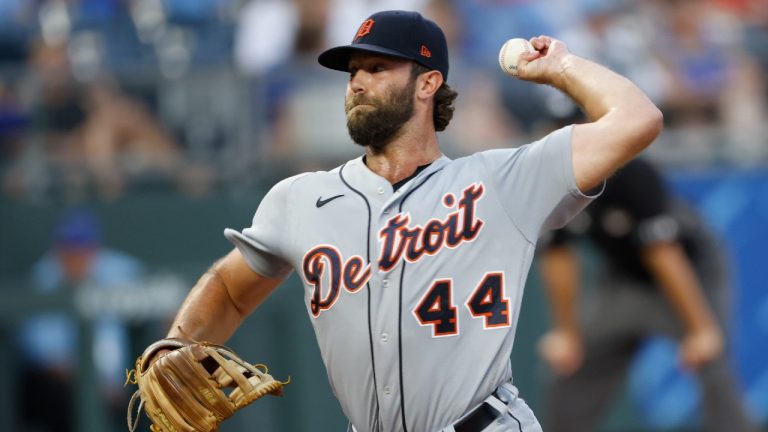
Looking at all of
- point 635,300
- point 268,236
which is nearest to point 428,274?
point 268,236

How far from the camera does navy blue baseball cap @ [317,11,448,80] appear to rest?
3.97m

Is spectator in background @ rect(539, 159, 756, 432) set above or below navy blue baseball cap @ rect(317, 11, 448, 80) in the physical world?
below

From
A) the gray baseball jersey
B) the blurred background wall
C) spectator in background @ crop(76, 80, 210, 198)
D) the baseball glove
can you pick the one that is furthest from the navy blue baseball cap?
spectator in background @ crop(76, 80, 210, 198)

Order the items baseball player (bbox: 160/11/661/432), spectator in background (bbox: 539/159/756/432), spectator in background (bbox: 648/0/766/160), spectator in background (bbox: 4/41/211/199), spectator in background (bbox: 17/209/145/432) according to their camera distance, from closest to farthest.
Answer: baseball player (bbox: 160/11/661/432), spectator in background (bbox: 539/159/756/432), spectator in background (bbox: 17/209/145/432), spectator in background (bbox: 4/41/211/199), spectator in background (bbox: 648/0/766/160)

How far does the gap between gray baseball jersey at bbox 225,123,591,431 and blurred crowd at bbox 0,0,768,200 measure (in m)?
4.31

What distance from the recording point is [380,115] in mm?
3979

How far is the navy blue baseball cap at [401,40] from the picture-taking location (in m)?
3.97

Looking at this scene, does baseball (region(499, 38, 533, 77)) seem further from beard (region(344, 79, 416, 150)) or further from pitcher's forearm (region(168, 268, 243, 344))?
pitcher's forearm (region(168, 268, 243, 344))

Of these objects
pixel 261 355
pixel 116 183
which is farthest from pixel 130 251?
pixel 261 355

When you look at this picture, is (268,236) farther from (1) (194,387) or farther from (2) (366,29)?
(2) (366,29)

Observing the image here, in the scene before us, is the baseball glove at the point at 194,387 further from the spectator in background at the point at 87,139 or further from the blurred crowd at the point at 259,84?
the spectator in background at the point at 87,139

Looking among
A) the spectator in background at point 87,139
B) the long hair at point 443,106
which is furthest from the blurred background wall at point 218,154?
the long hair at point 443,106

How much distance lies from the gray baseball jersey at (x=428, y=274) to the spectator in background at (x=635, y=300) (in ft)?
11.6

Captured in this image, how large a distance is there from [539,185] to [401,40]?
59cm
